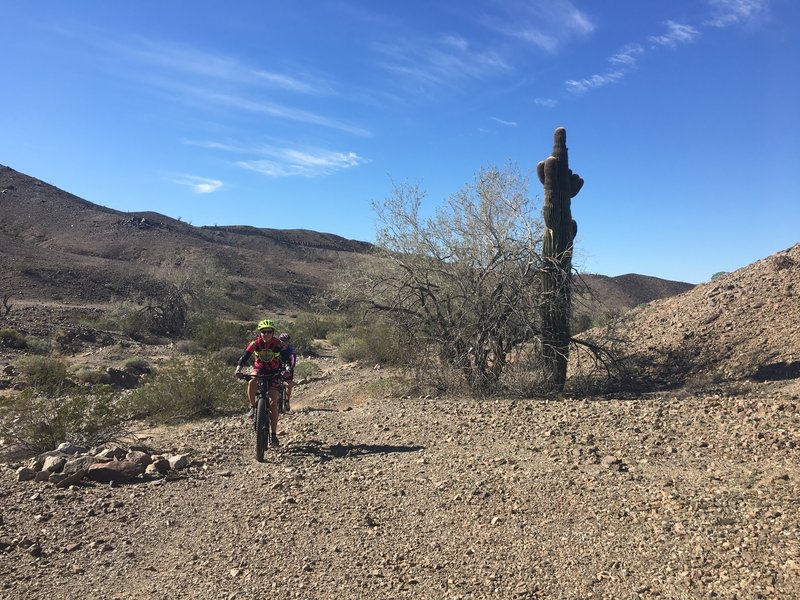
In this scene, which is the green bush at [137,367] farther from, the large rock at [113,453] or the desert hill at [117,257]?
the desert hill at [117,257]

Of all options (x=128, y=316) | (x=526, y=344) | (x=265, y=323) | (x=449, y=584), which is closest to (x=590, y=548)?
(x=449, y=584)

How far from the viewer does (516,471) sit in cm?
628

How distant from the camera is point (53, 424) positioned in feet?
28.0

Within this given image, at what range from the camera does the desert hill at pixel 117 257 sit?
3944 centimetres

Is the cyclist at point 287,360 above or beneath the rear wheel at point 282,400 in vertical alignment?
above

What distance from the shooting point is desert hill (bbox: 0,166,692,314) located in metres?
39.4

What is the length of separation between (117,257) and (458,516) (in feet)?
201

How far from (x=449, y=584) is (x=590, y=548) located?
1.08 m

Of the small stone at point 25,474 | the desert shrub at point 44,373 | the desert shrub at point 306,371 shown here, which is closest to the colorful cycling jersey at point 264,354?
the small stone at point 25,474

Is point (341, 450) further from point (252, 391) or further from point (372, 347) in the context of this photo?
point (372, 347)

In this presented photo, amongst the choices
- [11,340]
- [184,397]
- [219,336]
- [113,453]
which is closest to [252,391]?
[113,453]

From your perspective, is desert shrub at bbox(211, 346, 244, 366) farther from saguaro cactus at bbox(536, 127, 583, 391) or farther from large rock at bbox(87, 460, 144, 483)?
large rock at bbox(87, 460, 144, 483)

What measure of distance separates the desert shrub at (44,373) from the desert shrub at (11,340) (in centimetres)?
583

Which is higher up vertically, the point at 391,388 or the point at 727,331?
the point at 727,331
